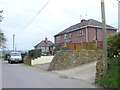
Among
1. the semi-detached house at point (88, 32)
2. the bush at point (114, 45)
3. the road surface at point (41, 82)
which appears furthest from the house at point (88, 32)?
the bush at point (114, 45)

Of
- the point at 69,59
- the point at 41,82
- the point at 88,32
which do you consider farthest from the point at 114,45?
the point at 88,32

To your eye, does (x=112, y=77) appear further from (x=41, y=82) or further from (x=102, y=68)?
(x=41, y=82)

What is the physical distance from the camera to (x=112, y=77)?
311 inches

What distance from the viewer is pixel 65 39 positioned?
3825 cm

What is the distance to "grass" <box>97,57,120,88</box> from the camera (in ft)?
24.6

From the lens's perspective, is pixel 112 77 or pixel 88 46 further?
pixel 88 46

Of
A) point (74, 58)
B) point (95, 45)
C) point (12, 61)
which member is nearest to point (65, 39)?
point (12, 61)

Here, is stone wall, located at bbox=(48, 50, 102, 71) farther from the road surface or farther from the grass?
the grass

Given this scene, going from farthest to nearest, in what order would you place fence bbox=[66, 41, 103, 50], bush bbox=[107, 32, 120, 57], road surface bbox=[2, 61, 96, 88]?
fence bbox=[66, 41, 103, 50], bush bbox=[107, 32, 120, 57], road surface bbox=[2, 61, 96, 88]

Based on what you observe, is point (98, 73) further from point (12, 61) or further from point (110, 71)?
point (12, 61)

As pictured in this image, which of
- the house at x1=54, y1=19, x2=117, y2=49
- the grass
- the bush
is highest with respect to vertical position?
the house at x1=54, y1=19, x2=117, y2=49

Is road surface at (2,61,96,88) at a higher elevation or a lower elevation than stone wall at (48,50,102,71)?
lower

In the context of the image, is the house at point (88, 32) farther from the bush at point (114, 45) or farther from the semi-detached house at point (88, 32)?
the bush at point (114, 45)

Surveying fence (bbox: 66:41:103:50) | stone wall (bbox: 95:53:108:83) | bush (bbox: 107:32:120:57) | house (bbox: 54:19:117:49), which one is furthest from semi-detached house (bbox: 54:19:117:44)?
stone wall (bbox: 95:53:108:83)
